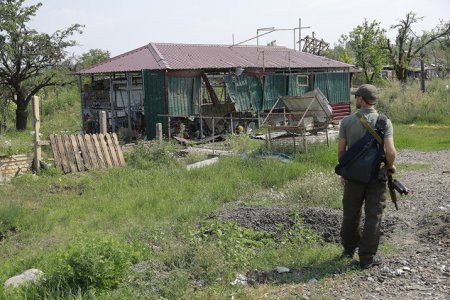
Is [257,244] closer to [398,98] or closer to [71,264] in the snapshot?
[71,264]

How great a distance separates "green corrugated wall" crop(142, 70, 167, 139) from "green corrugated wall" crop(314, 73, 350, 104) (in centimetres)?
914

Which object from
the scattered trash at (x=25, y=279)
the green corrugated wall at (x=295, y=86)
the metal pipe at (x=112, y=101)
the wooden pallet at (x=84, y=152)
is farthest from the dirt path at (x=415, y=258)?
the green corrugated wall at (x=295, y=86)

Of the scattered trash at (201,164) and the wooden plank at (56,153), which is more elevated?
the wooden plank at (56,153)

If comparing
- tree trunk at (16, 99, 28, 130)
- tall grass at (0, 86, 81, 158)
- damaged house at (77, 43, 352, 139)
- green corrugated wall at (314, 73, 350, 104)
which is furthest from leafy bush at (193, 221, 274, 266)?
tree trunk at (16, 99, 28, 130)

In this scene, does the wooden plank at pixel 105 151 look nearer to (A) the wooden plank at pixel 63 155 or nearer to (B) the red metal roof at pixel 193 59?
(A) the wooden plank at pixel 63 155

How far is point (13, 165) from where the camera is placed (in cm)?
1227

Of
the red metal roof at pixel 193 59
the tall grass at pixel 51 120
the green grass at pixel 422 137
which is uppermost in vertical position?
the red metal roof at pixel 193 59

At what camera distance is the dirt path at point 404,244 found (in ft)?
16.0

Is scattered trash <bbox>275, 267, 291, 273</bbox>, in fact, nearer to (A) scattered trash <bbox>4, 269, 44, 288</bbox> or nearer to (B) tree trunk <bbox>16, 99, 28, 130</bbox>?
(A) scattered trash <bbox>4, 269, 44, 288</bbox>

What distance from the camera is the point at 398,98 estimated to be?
80.4 feet

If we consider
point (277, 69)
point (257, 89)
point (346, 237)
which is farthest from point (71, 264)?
point (277, 69)

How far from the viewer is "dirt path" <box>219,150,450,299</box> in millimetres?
4871

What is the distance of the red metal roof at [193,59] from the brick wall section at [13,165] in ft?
21.4

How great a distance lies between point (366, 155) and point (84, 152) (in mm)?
9289
